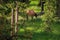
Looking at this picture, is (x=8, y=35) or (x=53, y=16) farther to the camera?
(x=53, y=16)

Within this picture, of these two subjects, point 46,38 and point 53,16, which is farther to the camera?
point 53,16

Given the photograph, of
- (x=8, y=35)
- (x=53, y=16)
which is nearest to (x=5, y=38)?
(x=8, y=35)

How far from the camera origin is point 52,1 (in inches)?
728

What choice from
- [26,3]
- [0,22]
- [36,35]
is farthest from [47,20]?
[0,22]

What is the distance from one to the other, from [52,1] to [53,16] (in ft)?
3.83

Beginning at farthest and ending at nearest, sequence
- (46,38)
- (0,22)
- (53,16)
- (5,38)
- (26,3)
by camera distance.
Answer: (53,16) → (46,38) → (26,3) → (0,22) → (5,38)

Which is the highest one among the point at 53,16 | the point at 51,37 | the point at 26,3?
the point at 26,3

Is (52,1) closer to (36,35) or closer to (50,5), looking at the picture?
(50,5)

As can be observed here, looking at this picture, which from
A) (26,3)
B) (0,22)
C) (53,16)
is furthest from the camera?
(53,16)

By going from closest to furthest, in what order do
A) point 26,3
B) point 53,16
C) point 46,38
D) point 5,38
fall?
1. point 5,38
2. point 26,3
3. point 46,38
4. point 53,16

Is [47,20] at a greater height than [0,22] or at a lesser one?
lesser

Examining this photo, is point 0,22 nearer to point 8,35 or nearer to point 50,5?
point 8,35

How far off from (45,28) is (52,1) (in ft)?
6.82

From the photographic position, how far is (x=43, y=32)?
18.7m
